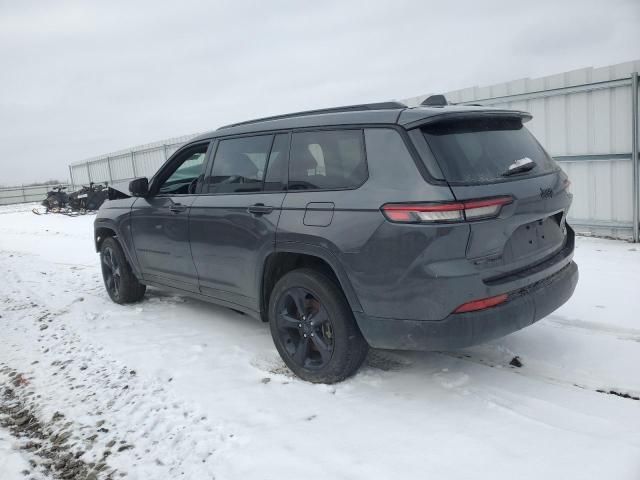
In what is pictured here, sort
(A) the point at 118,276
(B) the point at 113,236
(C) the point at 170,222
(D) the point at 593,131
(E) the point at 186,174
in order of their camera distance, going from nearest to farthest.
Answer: (C) the point at 170,222 → (E) the point at 186,174 → (A) the point at 118,276 → (B) the point at 113,236 → (D) the point at 593,131

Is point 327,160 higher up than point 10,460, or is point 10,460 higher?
A: point 327,160

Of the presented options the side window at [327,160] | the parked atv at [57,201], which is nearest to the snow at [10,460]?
the side window at [327,160]

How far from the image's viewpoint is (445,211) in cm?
285

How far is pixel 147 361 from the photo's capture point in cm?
417

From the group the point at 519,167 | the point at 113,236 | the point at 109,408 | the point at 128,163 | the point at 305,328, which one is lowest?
the point at 109,408

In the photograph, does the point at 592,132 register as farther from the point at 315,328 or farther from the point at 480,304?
the point at 315,328

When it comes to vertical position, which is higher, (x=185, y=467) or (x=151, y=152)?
(x=151, y=152)

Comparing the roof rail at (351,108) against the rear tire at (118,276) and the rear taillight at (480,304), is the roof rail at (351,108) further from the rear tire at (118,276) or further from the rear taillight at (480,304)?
the rear tire at (118,276)

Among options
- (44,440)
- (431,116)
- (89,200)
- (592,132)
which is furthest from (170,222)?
(89,200)

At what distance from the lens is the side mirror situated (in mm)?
5082

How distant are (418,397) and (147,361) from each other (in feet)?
7.15

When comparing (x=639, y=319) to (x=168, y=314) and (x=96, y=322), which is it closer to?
(x=168, y=314)

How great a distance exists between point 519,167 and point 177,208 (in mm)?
2966

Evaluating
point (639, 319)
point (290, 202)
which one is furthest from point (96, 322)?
point (639, 319)
